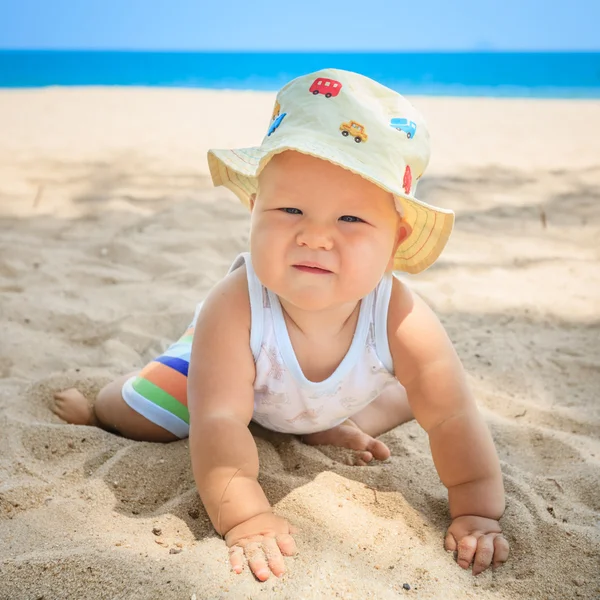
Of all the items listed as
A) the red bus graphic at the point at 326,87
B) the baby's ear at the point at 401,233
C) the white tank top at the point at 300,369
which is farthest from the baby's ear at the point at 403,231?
the red bus graphic at the point at 326,87

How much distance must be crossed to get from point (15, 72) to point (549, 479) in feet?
100

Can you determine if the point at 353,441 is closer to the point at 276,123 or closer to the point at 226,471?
the point at 226,471

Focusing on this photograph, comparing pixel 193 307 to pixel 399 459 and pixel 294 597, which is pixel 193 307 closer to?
pixel 399 459

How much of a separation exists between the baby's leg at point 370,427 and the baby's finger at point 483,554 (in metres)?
0.46

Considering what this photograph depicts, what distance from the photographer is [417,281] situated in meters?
3.63

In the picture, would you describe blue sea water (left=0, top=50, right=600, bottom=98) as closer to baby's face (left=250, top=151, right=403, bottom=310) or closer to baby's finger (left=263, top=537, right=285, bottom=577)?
baby's face (left=250, top=151, right=403, bottom=310)

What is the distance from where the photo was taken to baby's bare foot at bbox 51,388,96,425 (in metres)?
2.27

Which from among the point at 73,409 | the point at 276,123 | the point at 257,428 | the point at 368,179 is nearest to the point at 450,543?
the point at 257,428

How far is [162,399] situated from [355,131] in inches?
40.4

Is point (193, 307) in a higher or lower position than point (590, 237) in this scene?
lower

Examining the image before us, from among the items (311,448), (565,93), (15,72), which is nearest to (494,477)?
(311,448)

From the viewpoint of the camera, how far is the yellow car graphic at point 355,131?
165 cm

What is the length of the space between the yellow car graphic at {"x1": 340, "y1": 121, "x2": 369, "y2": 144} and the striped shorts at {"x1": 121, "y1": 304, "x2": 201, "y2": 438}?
2.65ft

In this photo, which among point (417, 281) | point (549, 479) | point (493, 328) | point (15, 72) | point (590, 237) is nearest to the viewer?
point (549, 479)
